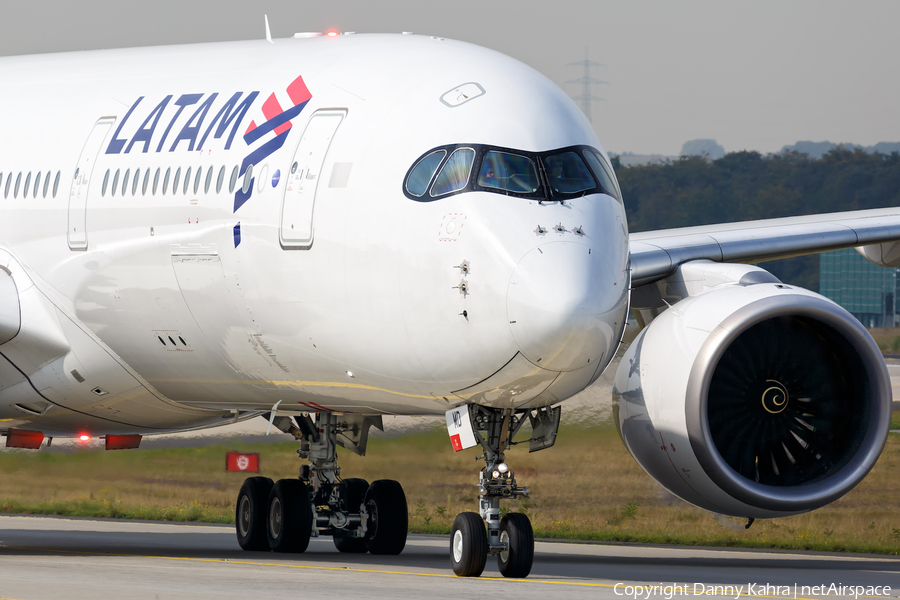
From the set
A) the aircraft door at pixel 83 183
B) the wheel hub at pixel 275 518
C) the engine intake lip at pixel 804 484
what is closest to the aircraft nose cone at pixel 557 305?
the engine intake lip at pixel 804 484

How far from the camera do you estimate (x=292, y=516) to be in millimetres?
15820

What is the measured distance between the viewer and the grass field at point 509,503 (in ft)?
64.5

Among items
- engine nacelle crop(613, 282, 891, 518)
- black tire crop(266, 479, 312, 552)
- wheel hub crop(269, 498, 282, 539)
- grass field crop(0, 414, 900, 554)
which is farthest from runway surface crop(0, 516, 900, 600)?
grass field crop(0, 414, 900, 554)

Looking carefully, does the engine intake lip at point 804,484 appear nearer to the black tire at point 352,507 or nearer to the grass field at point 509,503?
the black tire at point 352,507

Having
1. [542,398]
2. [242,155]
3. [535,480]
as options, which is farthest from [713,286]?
[535,480]

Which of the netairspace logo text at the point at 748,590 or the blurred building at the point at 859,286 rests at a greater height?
the blurred building at the point at 859,286

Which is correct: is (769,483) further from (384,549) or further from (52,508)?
(52,508)

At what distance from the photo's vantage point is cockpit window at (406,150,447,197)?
36.3 ft

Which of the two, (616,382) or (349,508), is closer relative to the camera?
(616,382)

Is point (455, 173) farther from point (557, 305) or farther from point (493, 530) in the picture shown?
point (493, 530)

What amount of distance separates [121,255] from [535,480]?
31.5 feet

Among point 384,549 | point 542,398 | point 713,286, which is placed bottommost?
point 384,549

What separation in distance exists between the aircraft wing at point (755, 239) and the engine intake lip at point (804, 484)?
6.49 ft

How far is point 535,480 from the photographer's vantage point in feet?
70.6
